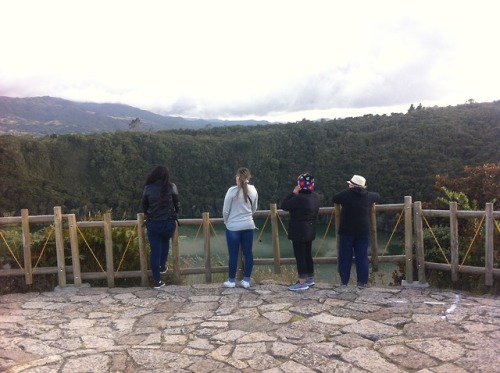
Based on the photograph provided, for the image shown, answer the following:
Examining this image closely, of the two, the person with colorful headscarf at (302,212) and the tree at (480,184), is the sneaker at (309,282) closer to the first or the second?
the person with colorful headscarf at (302,212)

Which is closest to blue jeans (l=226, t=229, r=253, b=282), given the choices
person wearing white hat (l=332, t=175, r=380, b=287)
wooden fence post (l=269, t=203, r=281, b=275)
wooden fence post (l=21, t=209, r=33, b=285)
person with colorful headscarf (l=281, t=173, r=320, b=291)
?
wooden fence post (l=269, t=203, r=281, b=275)

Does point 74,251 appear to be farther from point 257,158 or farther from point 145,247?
point 257,158

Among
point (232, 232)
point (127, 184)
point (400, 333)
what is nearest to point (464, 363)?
point (400, 333)

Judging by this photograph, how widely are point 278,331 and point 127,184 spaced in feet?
151

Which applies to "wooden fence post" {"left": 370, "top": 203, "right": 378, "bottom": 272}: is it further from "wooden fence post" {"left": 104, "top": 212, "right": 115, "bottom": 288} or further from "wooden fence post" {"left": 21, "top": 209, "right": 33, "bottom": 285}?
"wooden fence post" {"left": 21, "top": 209, "right": 33, "bottom": 285}

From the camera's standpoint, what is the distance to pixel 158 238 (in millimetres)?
5453

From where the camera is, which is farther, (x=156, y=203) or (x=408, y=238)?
(x=408, y=238)

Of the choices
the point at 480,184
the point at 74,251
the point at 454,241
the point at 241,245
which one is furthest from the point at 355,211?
the point at 480,184

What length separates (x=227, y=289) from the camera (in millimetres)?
5449

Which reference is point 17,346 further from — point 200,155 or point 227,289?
Answer: point 200,155

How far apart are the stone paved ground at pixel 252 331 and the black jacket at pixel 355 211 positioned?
2.38 feet

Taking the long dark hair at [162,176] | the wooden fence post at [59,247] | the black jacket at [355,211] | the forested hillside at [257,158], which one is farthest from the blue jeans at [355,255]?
the forested hillside at [257,158]

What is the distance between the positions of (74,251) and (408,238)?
4167mm

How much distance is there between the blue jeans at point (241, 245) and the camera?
5.37 m
